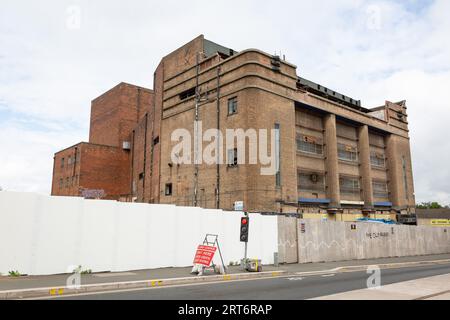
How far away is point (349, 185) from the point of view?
44656 millimetres

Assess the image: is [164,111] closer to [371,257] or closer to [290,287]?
[371,257]

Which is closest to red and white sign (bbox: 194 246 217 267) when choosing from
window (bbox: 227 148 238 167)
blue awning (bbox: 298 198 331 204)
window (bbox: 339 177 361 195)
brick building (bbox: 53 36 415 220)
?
brick building (bbox: 53 36 415 220)

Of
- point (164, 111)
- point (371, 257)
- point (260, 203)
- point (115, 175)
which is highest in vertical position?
point (164, 111)

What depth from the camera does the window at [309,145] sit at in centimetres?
3912

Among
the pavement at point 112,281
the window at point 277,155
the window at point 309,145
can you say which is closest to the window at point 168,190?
the window at point 277,155

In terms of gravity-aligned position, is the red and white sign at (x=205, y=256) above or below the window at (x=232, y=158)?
below

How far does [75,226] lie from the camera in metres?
15.0

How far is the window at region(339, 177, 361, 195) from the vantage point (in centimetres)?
4375

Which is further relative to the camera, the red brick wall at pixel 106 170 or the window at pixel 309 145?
the red brick wall at pixel 106 170

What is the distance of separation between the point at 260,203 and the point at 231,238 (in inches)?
458

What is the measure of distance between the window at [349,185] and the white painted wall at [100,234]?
26290 millimetres

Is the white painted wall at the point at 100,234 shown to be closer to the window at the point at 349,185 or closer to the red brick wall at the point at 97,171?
the window at the point at 349,185
